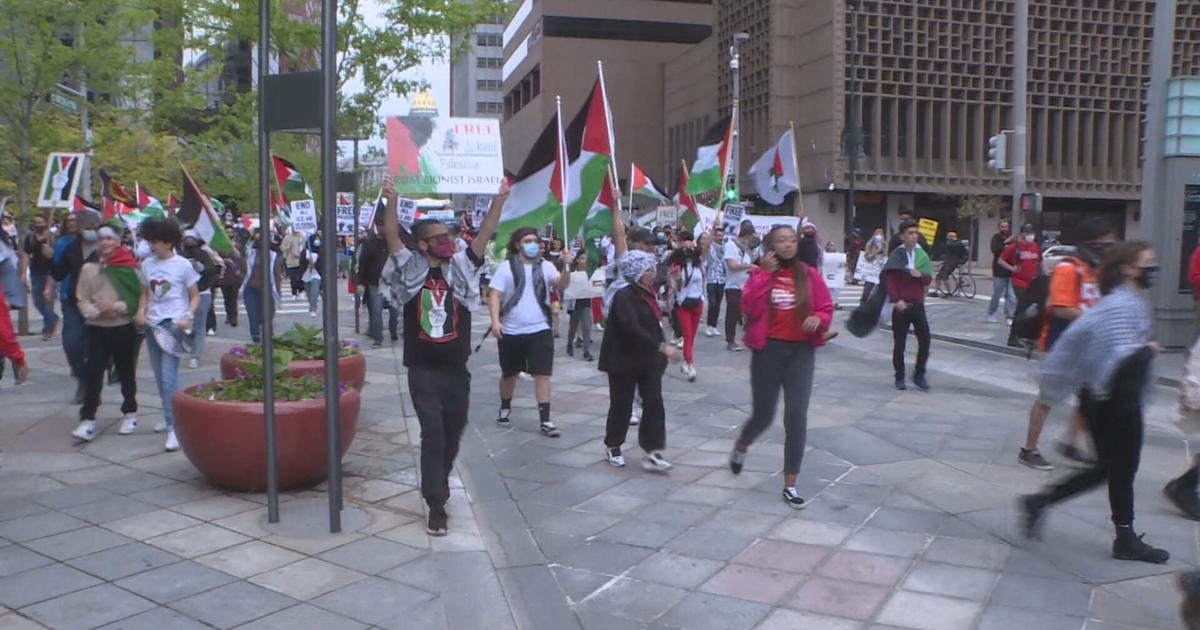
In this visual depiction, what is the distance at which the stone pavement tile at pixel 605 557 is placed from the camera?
543cm

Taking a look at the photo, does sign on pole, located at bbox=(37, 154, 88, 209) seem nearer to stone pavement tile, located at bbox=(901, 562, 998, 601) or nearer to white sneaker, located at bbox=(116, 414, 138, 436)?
white sneaker, located at bbox=(116, 414, 138, 436)

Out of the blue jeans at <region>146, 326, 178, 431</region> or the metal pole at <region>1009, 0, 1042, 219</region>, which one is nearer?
the blue jeans at <region>146, 326, 178, 431</region>

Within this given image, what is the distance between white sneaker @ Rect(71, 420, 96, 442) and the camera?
307 inches

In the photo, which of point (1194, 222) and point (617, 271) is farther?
point (1194, 222)

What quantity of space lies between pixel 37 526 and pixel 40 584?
103cm

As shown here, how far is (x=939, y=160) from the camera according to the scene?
42.8 metres

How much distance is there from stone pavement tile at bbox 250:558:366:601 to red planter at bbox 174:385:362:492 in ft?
3.85

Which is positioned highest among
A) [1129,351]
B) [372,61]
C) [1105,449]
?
[372,61]

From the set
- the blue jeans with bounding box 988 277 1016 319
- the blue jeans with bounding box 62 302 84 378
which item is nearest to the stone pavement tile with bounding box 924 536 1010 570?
the blue jeans with bounding box 62 302 84 378

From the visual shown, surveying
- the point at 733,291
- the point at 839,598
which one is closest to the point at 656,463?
the point at 839,598

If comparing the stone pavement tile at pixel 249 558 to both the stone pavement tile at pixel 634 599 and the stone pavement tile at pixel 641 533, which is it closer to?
the stone pavement tile at pixel 634 599

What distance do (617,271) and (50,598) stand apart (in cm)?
424

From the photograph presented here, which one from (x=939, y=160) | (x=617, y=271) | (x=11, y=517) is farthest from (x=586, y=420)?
(x=939, y=160)

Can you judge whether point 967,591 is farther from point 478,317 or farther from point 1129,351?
point 478,317
